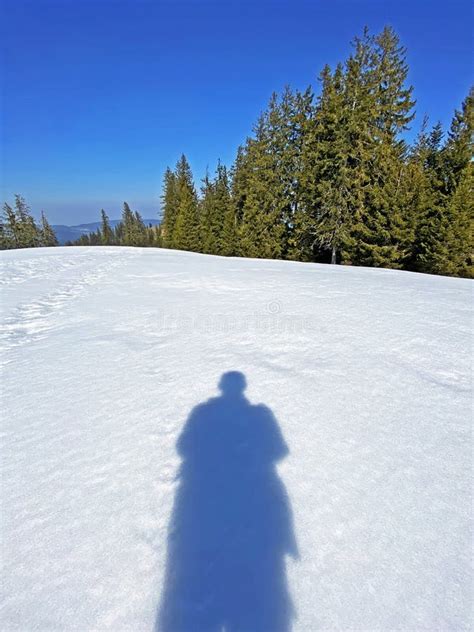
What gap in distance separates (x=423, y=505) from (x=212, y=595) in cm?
Result: 123

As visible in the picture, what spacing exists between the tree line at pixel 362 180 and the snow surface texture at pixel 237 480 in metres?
13.3

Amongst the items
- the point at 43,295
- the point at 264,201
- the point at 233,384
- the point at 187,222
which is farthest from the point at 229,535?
the point at 187,222

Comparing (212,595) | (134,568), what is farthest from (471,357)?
(134,568)

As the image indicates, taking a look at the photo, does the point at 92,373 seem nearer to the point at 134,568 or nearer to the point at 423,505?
the point at 134,568

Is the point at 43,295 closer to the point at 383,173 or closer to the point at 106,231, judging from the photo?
the point at 383,173

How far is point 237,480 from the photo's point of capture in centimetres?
175

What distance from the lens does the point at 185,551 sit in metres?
1.40

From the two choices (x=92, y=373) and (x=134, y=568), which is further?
(x=92, y=373)

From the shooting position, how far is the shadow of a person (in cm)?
118

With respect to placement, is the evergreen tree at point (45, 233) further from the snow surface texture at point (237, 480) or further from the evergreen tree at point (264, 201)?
the snow surface texture at point (237, 480)

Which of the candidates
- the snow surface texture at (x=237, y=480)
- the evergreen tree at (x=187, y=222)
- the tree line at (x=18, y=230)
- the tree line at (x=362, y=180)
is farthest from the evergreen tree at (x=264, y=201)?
the tree line at (x=18, y=230)

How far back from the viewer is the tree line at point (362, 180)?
46.4ft

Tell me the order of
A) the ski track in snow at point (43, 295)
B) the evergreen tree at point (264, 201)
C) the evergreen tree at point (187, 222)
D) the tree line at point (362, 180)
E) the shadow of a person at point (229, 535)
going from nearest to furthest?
the shadow of a person at point (229, 535) < the ski track in snow at point (43, 295) < the tree line at point (362, 180) < the evergreen tree at point (264, 201) < the evergreen tree at point (187, 222)

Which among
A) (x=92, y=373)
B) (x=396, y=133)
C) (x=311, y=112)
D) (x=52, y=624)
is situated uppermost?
(x=311, y=112)
